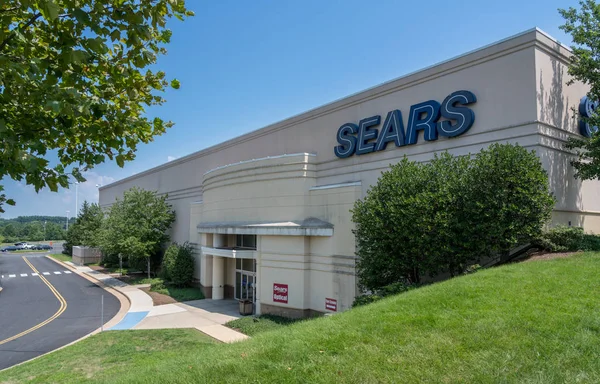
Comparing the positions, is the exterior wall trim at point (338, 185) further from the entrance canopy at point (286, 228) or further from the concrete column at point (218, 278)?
the concrete column at point (218, 278)

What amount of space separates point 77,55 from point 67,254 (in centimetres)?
7109

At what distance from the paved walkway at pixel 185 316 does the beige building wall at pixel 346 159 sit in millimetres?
2311

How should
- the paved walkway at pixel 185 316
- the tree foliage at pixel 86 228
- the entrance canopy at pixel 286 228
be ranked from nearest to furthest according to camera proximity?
1. the paved walkway at pixel 185 316
2. the entrance canopy at pixel 286 228
3. the tree foliage at pixel 86 228

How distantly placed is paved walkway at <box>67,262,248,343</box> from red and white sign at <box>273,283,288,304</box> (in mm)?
2405

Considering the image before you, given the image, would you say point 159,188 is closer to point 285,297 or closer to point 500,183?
point 285,297

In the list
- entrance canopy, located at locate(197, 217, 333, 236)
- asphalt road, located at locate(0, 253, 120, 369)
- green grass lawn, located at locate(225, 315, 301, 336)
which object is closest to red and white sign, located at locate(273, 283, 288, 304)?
green grass lawn, located at locate(225, 315, 301, 336)

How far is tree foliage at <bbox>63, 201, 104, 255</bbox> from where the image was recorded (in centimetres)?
4455

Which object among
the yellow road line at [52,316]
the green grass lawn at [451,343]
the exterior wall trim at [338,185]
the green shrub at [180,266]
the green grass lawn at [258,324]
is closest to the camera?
the green grass lawn at [451,343]

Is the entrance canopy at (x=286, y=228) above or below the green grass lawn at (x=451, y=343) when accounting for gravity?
above

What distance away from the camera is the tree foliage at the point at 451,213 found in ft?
38.7

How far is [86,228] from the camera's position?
4819 cm

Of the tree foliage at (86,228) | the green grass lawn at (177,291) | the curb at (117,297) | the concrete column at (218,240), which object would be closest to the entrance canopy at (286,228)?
the concrete column at (218,240)

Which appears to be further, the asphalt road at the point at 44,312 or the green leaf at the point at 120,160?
the asphalt road at the point at 44,312

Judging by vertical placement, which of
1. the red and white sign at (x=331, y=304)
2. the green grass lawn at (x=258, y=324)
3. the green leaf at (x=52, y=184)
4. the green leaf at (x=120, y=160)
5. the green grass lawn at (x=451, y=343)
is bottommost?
the green grass lawn at (x=258, y=324)
